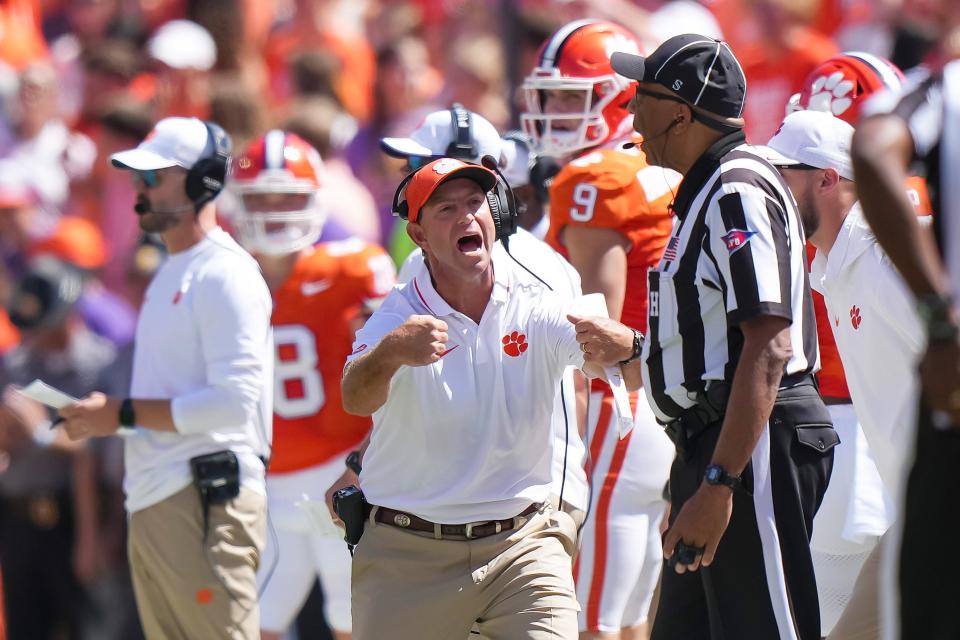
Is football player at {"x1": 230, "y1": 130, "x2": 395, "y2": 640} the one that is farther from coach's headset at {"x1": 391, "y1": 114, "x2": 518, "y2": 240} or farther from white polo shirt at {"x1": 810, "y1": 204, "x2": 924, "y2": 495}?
white polo shirt at {"x1": 810, "y1": 204, "x2": 924, "y2": 495}

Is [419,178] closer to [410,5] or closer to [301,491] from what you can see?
[301,491]

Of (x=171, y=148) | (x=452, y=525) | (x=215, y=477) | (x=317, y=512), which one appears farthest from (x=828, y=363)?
(x=171, y=148)

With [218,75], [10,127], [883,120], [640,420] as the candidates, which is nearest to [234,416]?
[640,420]

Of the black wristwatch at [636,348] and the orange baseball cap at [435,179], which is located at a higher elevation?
the orange baseball cap at [435,179]

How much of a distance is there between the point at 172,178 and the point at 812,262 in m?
2.50

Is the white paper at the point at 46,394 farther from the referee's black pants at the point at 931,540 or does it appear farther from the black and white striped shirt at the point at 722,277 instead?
the referee's black pants at the point at 931,540

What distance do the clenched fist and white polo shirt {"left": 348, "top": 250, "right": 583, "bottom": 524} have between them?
0.82 ft

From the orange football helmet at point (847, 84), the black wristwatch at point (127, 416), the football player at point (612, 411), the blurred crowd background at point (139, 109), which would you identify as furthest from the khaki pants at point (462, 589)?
the blurred crowd background at point (139, 109)

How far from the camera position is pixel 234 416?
229 inches

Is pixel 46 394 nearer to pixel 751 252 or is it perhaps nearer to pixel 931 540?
pixel 751 252

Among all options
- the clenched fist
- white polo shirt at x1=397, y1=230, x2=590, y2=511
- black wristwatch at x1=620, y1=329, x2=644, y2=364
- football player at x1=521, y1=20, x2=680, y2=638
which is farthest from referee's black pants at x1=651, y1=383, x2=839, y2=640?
football player at x1=521, y1=20, x2=680, y2=638

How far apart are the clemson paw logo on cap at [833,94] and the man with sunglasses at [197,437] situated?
7.21ft

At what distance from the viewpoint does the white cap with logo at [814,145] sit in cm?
496

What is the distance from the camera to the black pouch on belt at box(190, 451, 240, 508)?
5852mm
